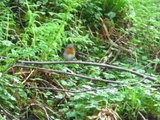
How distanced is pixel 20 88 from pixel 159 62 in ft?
5.08

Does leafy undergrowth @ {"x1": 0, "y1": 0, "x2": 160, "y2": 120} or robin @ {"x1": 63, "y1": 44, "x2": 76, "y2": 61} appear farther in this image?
robin @ {"x1": 63, "y1": 44, "x2": 76, "y2": 61}

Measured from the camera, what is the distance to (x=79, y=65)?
3.35 metres

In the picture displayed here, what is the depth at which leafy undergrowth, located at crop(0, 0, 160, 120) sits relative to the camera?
2594 millimetres

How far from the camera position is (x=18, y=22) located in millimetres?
3639

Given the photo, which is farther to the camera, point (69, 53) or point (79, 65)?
point (79, 65)

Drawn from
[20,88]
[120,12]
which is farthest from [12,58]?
[120,12]

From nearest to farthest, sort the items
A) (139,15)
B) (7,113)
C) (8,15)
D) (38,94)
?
(7,113), (38,94), (8,15), (139,15)

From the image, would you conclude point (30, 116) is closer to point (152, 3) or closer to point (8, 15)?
point (8, 15)

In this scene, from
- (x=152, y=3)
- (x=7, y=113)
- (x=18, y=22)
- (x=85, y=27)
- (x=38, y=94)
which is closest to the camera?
(x=7, y=113)

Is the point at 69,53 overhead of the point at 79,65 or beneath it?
overhead

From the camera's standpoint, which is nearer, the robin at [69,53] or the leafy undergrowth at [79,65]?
the leafy undergrowth at [79,65]

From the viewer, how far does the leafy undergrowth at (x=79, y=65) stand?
2.59 m

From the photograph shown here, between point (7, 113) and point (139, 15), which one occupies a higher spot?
point (139, 15)

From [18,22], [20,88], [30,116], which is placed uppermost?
[18,22]
